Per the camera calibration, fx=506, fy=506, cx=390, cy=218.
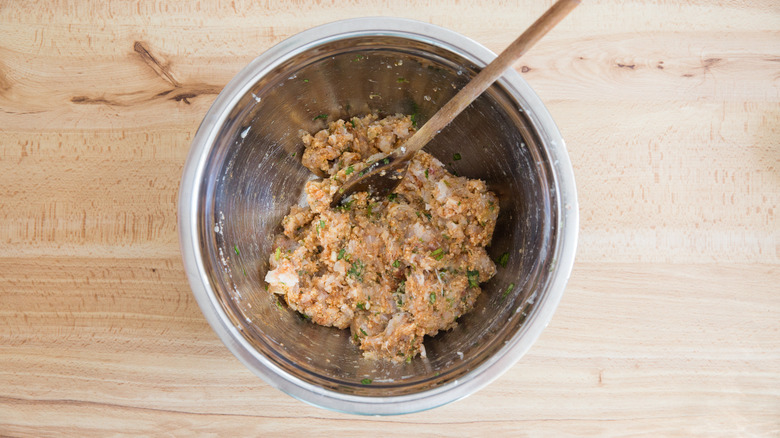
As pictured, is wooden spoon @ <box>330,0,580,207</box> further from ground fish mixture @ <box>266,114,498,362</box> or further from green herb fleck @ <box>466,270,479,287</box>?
green herb fleck @ <box>466,270,479,287</box>

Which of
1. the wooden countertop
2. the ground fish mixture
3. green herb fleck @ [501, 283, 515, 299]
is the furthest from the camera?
the wooden countertop

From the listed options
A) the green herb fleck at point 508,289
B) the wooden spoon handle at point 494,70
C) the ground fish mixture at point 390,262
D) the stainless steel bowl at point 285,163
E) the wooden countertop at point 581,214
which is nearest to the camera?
the wooden spoon handle at point 494,70

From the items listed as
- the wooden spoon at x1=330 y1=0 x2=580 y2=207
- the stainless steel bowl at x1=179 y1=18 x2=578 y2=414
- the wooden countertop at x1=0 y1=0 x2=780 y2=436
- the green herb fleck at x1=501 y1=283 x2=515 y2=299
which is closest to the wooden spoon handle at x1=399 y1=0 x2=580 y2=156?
the wooden spoon at x1=330 y1=0 x2=580 y2=207

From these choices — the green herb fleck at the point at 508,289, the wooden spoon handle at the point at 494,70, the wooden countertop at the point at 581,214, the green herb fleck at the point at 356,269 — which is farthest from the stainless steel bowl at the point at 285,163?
the wooden countertop at the point at 581,214

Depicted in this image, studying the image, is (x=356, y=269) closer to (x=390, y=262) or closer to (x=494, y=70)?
(x=390, y=262)

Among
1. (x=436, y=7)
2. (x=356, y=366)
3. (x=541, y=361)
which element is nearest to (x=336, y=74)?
(x=436, y=7)

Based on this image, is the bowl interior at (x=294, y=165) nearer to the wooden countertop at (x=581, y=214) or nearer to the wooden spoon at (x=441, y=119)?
the wooden spoon at (x=441, y=119)

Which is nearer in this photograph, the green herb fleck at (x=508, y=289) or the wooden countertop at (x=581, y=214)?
the green herb fleck at (x=508, y=289)
